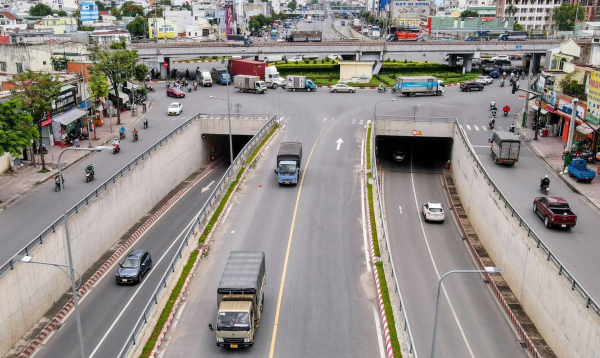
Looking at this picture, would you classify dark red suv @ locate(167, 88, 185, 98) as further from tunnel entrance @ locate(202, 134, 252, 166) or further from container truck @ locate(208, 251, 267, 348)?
container truck @ locate(208, 251, 267, 348)

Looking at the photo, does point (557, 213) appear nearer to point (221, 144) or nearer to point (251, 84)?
point (221, 144)

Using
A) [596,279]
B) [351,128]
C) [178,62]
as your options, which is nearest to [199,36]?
[178,62]

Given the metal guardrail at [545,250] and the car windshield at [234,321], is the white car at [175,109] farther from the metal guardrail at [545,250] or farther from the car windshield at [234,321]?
the car windshield at [234,321]

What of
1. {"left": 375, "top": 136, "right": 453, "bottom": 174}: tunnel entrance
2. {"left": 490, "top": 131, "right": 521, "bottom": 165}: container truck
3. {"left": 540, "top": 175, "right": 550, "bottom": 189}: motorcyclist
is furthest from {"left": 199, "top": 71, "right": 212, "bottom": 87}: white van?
{"left": 540, "top": 175, "right": 550, "bottom": 189}: motorcyclist

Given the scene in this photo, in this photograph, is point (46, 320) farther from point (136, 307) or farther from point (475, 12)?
point (475, 12)

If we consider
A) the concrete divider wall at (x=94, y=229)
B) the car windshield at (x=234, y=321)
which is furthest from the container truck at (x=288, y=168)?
the car windshield at (x=234, y=321)

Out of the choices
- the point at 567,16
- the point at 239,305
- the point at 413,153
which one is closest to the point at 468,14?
the point at 567,16

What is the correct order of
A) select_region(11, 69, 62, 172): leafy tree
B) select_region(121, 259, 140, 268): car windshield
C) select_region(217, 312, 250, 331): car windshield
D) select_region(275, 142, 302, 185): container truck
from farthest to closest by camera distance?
1. select_region(275, 142, 302, 185): container truck
2. select_region(11, 69, 62, 172): leafy tree
3. select_region(121, 259, 140, 268): car windshield
4. select_region(217, 312, 250, 331): car windshield
